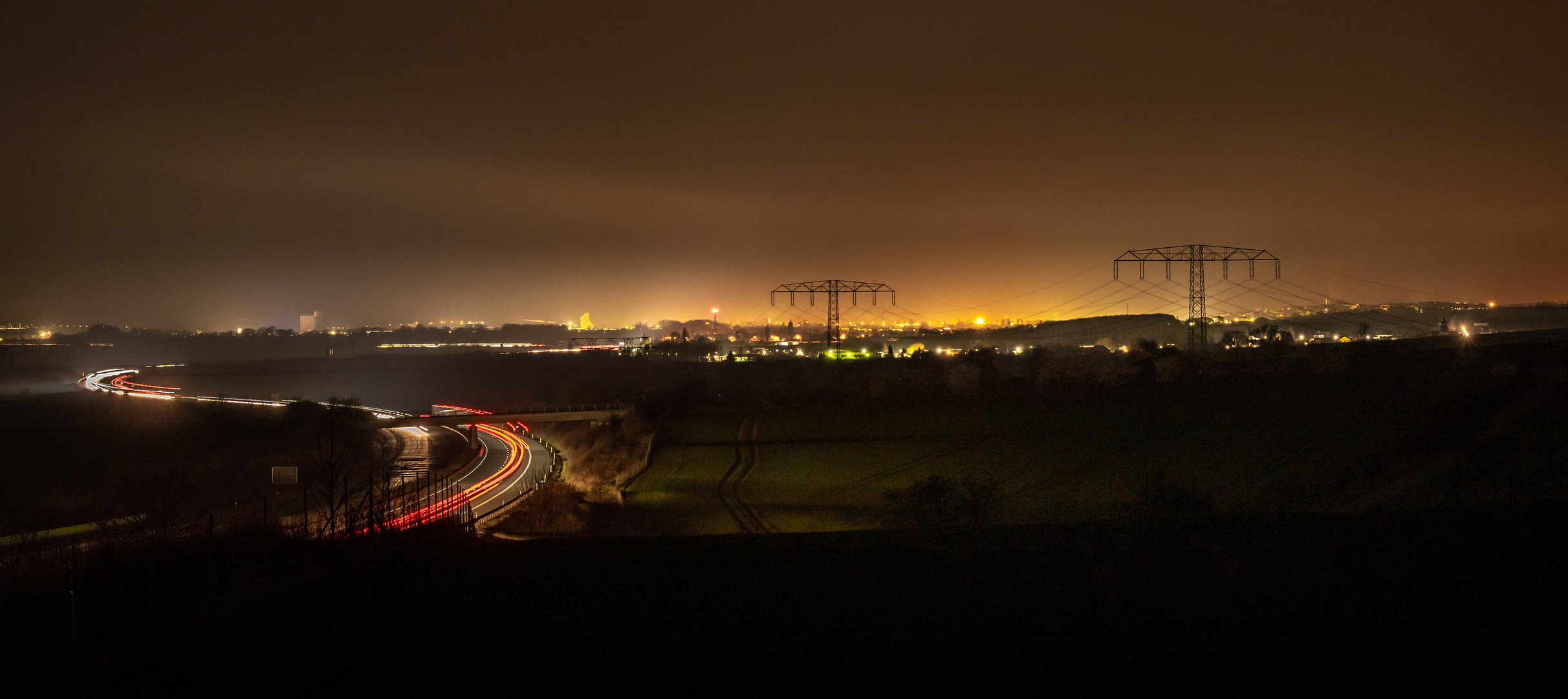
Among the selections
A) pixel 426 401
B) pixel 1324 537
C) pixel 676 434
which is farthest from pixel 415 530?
pixel 426 401

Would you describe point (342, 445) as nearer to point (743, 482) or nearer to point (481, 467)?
point (481, 467)

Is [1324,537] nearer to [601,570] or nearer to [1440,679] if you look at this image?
[1440,679]

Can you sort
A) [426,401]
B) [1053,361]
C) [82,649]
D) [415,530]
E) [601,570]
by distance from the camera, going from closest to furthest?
1. [82,649]
2. [601,570]
3. [415,530]
4. [1053,361]
5. [426,401]

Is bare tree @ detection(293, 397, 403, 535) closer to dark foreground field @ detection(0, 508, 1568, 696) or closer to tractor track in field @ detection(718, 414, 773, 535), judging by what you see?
tractor track in field @ detection(718, 414, 773, 535)

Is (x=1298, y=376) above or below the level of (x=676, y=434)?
above

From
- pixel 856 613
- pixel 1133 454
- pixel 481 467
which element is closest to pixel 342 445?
pixel 481 467

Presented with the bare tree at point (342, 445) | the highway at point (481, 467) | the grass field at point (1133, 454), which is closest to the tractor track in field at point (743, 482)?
the grass field at point (1133, 454)
